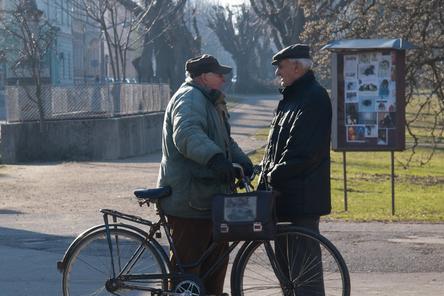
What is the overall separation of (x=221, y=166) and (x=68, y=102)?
59.1ft

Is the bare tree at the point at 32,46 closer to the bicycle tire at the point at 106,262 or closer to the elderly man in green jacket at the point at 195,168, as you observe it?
the bicycle tire at the point at 106,262

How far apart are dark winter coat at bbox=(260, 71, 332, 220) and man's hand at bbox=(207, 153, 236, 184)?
40 centimetres

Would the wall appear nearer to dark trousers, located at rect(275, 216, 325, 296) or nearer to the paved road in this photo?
the paved road

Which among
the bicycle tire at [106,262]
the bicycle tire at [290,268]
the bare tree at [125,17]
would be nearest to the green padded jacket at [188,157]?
the bicycle tire at [106,262]

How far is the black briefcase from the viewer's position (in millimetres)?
6379

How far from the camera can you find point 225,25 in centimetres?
8681

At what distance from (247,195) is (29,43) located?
19.0 metres

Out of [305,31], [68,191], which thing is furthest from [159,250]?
[305,31]

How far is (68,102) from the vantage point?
23.9 metres

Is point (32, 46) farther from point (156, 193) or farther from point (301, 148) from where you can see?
point (301, 148)

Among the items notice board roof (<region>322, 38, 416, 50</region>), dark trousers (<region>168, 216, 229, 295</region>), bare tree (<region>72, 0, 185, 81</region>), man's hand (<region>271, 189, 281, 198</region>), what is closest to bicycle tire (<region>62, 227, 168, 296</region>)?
dark trousers (<region>168, 216, 229, 295</region>)

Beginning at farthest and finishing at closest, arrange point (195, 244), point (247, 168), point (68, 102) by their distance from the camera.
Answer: point (68, 102) → point (247, 168) → point (195, 244)

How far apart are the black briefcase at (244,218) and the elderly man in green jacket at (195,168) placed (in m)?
0.16

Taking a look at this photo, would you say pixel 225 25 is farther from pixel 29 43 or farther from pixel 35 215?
pixel 35 215
